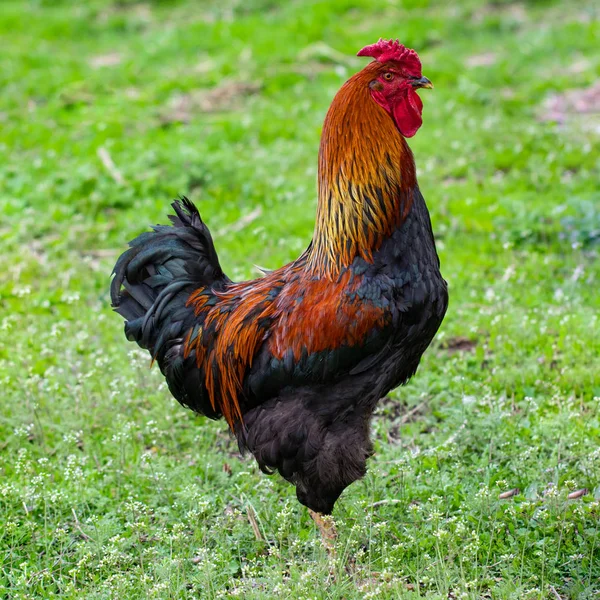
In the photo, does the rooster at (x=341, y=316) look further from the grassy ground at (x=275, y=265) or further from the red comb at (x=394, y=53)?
the grassy ground at (x=275, y=265)

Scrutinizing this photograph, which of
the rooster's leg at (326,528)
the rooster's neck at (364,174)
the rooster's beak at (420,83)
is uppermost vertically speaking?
the rooster's beak at (420,83)

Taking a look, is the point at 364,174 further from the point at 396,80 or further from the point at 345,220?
the point at 396,80

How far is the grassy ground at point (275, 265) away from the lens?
4125mm

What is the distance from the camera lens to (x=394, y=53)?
12.8 feet

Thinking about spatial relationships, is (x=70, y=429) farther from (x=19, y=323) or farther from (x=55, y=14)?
(x=55, y=14)

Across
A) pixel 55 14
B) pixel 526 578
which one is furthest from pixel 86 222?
pixel 55 14

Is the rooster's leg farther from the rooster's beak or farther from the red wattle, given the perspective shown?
the rooster's beak

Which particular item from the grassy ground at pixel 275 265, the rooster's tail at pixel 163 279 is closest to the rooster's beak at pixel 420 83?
the rooster's tail at pixel 163 279

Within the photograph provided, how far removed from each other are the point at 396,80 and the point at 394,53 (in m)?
0.12

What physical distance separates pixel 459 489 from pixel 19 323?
3660 millimetres

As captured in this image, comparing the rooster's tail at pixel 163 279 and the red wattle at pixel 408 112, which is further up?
the red wattle at pixel 408 112

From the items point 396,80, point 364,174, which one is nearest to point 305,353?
point 364,174

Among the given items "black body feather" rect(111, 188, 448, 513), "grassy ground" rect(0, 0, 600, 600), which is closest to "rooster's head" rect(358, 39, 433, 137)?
"black body feather" rect(111, 188, 448, 513)

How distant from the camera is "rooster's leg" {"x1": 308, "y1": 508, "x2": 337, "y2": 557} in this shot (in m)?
4.17
